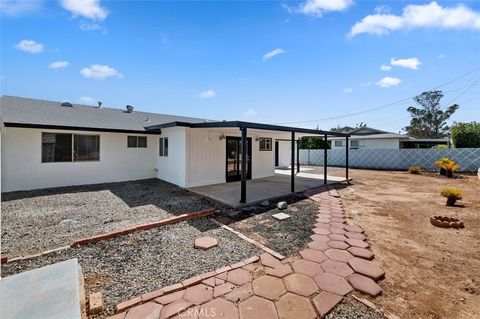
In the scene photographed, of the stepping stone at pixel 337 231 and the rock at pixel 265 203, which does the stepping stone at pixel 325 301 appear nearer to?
the stepping stone at pixel 337 231

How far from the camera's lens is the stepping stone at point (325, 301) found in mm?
2387

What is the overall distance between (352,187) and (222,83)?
9722 mm

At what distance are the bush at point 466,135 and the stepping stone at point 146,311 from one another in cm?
2192

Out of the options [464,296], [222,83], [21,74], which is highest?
[222,83]

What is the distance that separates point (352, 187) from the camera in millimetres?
10203

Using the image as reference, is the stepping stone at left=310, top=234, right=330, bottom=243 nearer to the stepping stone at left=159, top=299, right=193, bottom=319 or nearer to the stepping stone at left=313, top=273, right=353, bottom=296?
the stepping stone at left=313, top=273, right=353, bottom=296

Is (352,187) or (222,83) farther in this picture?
(222,83)

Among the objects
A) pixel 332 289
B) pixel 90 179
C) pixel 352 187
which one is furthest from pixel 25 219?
pixel 352 187

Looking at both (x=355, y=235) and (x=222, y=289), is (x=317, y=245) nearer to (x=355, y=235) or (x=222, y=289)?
(x=355, y=235)

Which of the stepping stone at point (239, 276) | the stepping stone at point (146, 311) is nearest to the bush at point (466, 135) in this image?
the stepping stone at point (239, 276)

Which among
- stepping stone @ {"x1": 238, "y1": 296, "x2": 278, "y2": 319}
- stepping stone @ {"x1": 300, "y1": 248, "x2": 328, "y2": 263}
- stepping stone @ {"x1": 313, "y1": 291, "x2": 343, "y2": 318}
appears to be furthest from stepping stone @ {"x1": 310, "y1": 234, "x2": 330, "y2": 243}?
stepping stone @ {"x1": 238, "y1": 296, "x2": 278, "y2": 319}

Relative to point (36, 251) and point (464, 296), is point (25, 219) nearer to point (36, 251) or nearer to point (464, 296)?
point (36, 251)

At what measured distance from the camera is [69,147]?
9195 millimetres

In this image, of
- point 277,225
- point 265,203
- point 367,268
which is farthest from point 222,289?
point 265,203
